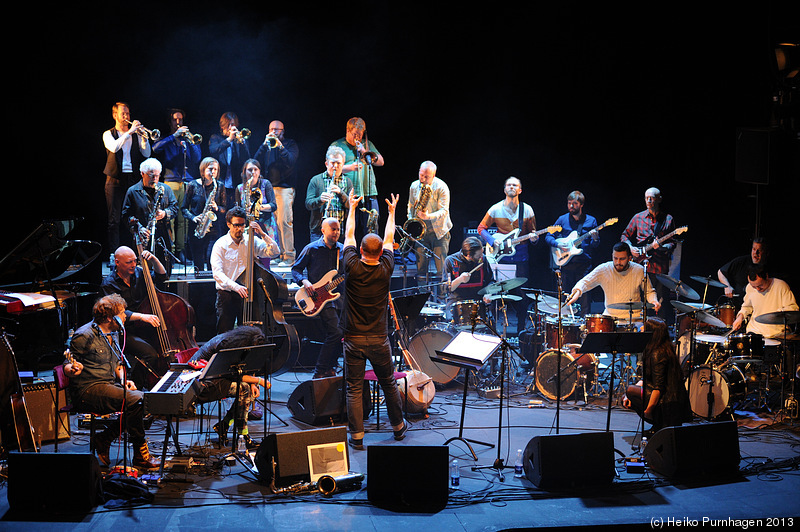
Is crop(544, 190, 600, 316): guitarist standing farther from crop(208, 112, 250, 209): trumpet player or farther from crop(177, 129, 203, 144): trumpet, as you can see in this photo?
crop(177, 129, 203, 144): trumpet

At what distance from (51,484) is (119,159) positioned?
612 centimetres

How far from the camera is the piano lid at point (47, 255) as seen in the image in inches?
273

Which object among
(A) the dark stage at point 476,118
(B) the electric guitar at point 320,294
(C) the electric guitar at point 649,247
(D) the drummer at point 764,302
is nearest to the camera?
(A) the dark stage at point 476,118

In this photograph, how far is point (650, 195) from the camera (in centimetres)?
1162

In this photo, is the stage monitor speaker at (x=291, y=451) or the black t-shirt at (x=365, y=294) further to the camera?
the black t-shirt at (x=365, y=294)

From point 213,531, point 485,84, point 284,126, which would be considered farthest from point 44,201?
point 485,84

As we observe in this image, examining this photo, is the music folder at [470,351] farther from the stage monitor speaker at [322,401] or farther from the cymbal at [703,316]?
the cymbal at [703,316]

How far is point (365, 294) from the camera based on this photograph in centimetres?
693

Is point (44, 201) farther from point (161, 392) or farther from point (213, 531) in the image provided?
point (213, 531)

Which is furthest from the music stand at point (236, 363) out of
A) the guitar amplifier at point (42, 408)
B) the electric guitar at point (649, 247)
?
the electric guitar at point (649, 247)

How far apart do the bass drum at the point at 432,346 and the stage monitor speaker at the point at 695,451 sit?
10.8 feet

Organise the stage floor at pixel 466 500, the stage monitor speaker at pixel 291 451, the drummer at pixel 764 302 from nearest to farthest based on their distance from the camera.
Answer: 1. the stage floor at pixel 466 500
2. the stage monitor speaker at pixel 291 451
3. the drummer at pixel 764 302

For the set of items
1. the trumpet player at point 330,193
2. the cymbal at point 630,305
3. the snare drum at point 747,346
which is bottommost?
the snare drum at point 747,346

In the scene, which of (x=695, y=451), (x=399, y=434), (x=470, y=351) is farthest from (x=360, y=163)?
(x=695, y=451)
